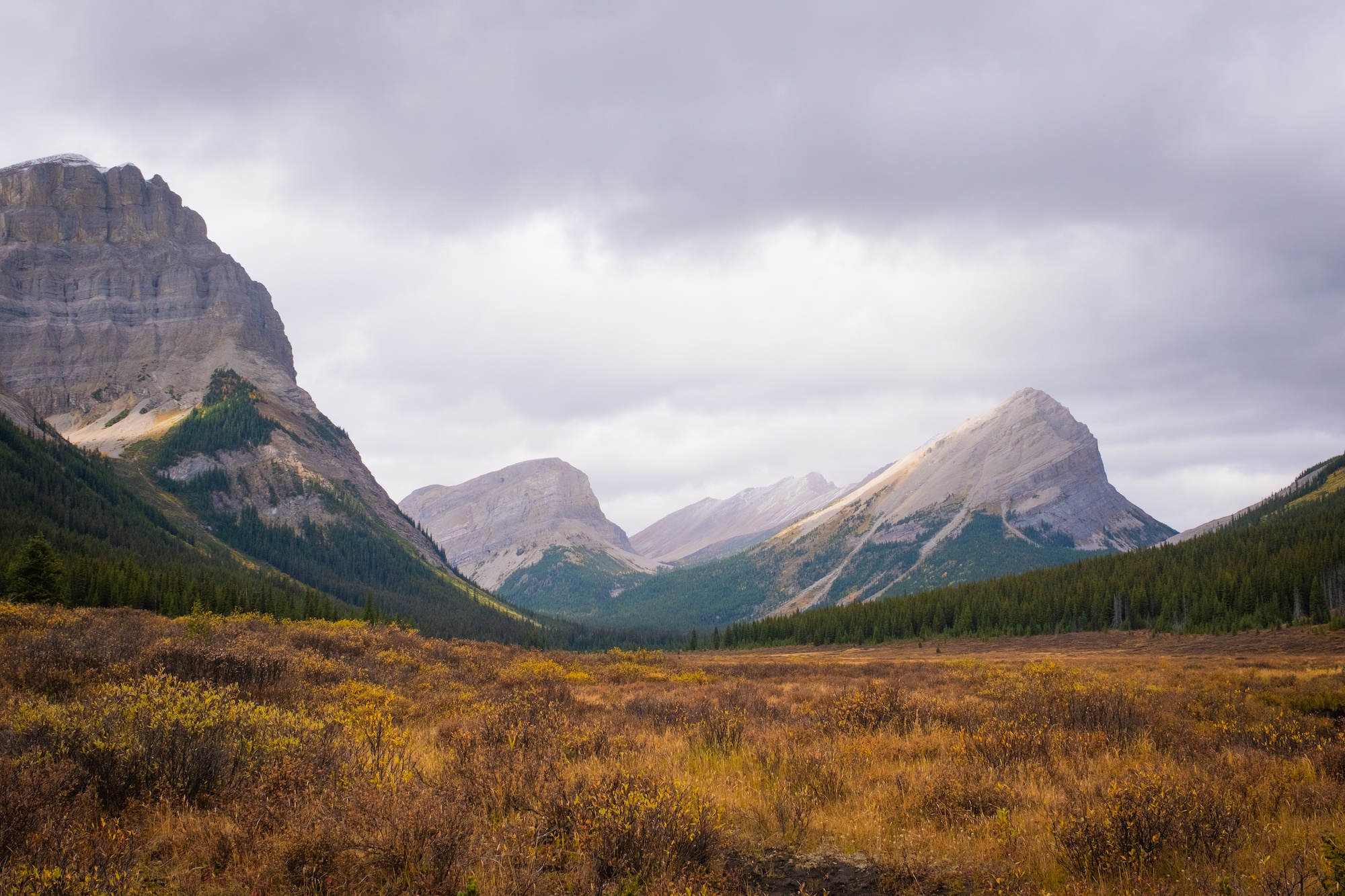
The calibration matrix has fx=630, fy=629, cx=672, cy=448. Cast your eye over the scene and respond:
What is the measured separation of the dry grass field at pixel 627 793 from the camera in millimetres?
6102

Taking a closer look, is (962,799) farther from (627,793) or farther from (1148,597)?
(1148,597)

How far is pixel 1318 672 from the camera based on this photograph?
28312 millimetres

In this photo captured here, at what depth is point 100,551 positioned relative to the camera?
86500 millimetres

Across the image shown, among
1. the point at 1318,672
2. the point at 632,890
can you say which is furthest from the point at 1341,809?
the point at 1318,672

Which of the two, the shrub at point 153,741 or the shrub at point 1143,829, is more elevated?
the shrub at point 153,741

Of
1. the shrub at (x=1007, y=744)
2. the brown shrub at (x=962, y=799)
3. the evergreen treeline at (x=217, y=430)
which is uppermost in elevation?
the evergreen treeline at (x=217, y=430)

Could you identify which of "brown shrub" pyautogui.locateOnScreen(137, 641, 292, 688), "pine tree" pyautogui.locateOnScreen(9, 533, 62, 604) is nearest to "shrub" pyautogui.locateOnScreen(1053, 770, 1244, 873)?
"brown shrub" pyautogui.locateOnScreen(137, 641, 292, 688)

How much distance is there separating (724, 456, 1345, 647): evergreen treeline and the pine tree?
322 ft

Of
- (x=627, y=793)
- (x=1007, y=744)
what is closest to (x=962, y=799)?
(x=1007, y=744)

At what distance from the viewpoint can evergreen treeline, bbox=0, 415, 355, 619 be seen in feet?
176

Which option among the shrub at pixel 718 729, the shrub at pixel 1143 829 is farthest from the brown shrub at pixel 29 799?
the shrub at pixel 1143 829

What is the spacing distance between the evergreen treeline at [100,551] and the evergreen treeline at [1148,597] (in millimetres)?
82328

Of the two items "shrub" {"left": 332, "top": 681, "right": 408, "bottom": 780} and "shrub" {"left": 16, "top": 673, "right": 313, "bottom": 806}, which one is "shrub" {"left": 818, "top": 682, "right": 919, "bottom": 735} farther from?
"shrub" {"left": 16, "top": 673, "right": 313, "bottom": 806}

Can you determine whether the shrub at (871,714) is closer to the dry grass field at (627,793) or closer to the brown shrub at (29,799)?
the dry grass field at (627,793)
